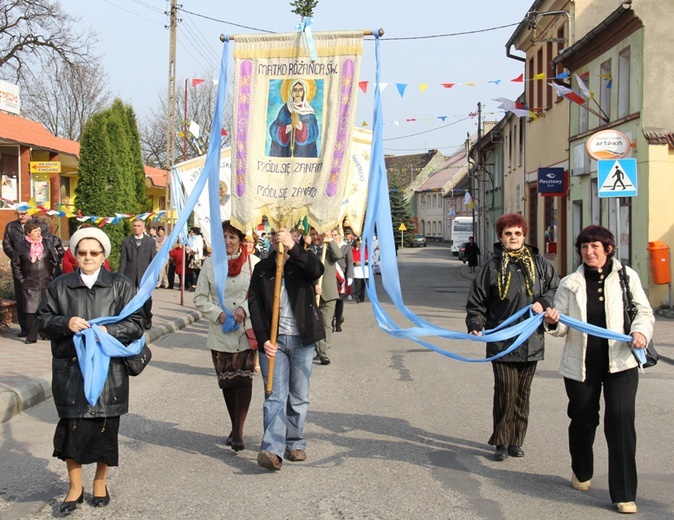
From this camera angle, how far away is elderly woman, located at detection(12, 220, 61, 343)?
1270cm

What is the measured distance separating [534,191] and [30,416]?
1012 inches

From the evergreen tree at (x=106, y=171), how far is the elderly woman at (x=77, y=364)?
20603mm

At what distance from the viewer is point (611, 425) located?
212 inches

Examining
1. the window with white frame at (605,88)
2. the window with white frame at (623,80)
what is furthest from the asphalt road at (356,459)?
the window with white frame at (605,88)

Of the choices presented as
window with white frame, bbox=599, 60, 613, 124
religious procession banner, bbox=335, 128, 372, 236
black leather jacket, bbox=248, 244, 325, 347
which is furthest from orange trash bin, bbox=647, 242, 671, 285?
black leather jacket, bbox=248, 244, 325, 347

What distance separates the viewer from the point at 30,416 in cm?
834

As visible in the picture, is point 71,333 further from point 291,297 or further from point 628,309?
point 628,309

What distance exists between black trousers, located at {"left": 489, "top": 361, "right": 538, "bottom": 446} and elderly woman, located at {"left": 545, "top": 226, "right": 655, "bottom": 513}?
769 millimetres

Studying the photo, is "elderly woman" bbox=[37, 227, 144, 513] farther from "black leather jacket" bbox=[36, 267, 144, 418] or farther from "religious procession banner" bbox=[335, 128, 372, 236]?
"religious procession banner" bbox=[335, 128, 372, 236]

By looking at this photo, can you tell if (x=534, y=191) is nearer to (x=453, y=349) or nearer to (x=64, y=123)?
(x=453, y=349)

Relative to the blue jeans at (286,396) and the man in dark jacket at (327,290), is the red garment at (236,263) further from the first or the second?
the man in dark jacket at (327,290)

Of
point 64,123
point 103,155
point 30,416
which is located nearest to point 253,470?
point 30,416

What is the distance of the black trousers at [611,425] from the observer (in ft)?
17.3

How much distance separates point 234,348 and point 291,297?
34.0 inches
